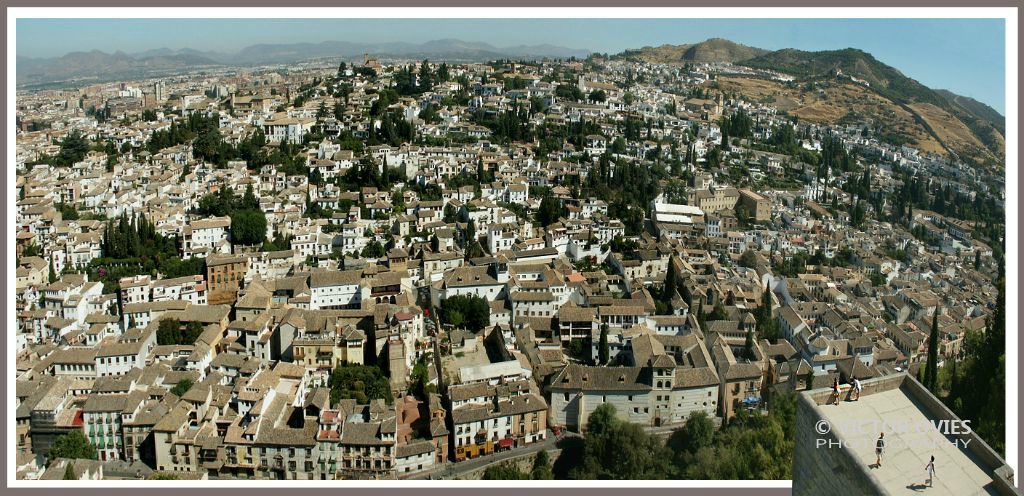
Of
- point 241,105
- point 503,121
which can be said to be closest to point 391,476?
point 503,121

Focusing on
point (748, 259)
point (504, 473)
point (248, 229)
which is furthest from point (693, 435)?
point (248, 229)

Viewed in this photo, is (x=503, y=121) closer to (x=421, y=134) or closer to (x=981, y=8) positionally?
(x=421, y=134)

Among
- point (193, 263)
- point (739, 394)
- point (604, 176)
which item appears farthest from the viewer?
point (604, 176)

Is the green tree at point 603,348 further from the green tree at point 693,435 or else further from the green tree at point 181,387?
the green tree at point 181,387

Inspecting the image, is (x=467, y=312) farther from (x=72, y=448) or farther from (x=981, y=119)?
(x=981, y=119)

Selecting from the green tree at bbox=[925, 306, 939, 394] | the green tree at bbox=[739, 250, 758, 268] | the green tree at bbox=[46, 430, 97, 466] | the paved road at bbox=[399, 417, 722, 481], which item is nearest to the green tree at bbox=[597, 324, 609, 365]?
the paved road at bbox=[399, 417, 722, 481]
